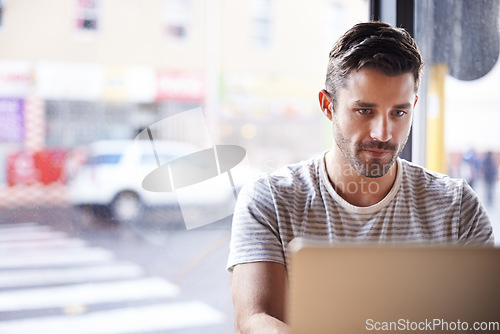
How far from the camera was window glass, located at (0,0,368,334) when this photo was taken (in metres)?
1.83

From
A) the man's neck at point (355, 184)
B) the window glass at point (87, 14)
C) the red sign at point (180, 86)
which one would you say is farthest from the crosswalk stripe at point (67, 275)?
the man's neck at point (355, 184)

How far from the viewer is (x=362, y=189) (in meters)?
1.23

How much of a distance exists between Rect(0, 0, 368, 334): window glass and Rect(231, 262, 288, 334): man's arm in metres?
0.90

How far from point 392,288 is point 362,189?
638 millimetres

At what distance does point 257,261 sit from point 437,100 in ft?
4.48

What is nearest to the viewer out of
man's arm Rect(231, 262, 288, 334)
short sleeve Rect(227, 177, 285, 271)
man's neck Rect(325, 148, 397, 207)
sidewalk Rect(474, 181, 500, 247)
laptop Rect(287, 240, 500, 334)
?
laptop Rect(287, 240, 500, 334)

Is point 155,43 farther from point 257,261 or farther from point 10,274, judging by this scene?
point 257,261

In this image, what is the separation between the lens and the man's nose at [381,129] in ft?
3.82

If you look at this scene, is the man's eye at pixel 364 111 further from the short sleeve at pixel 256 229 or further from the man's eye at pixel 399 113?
the short sleeve at pixel 256 229

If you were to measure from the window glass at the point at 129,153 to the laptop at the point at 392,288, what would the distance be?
4.63 feet

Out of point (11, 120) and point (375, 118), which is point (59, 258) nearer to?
point (11, 120)

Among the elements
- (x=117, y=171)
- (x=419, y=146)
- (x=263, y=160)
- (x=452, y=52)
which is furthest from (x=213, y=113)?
(x=452, y=52)

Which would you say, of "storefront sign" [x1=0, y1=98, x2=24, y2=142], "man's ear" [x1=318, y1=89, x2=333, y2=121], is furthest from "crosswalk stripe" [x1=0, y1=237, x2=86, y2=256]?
"man's ear" [x1=318, y1=89, x2=333, y2=121]

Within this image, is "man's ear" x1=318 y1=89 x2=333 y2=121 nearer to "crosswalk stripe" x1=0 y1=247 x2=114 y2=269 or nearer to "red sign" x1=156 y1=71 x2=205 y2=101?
"red sign" x1=156 y1=71 x2=205 y2=101
